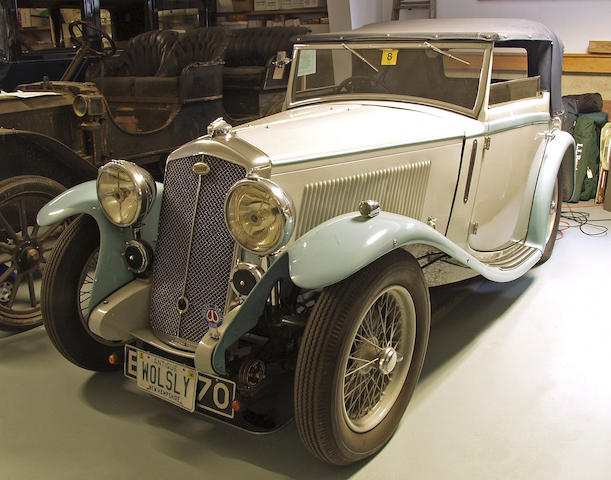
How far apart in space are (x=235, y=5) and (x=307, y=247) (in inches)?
317

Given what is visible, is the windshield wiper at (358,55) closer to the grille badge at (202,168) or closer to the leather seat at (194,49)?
the grille badge at (202,168)

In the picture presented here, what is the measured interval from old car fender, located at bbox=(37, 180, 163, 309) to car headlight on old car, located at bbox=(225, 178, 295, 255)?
59 cm

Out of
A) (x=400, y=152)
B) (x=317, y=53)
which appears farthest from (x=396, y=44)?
(x=400, y=152)

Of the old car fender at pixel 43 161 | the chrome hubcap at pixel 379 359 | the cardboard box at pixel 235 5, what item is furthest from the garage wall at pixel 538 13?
the chrome hubcap at pixel 379 359

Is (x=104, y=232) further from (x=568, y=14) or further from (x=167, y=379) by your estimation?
(x=568, y=14)

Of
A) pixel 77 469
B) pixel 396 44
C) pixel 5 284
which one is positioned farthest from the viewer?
pixel 5 284

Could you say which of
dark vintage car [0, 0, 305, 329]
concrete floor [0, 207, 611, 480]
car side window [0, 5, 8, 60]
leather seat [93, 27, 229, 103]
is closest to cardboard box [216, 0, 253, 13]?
dark vintage car [0, 0, 305, 329]

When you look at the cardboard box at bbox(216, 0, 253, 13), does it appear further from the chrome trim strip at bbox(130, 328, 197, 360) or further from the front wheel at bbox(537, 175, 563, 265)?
the chrome trim strip at bbox(130, 328, 197, 360)

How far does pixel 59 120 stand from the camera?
13.1 ft

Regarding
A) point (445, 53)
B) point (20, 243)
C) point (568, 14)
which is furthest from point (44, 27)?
point (568, 14)

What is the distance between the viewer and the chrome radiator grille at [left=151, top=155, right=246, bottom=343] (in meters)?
2.30

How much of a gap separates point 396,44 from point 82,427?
7.71 feet

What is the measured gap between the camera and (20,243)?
331 cm

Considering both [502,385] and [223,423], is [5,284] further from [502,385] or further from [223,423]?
[502,385]
